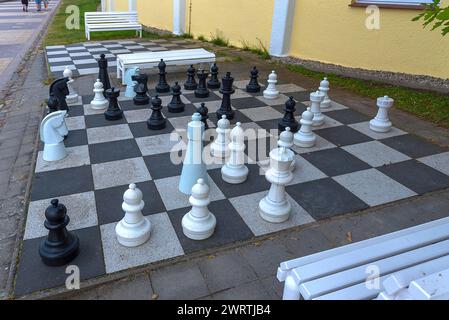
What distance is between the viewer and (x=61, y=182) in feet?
8.73

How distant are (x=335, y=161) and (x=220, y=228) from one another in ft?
4.33

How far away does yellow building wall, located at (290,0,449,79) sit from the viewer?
16.4ft

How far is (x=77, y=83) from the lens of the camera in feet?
16.3

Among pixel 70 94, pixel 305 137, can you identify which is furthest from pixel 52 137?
pixel 305 137

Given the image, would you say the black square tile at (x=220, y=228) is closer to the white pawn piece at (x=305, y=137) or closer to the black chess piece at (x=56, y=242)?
the black chess piece at (x=56, y=242)

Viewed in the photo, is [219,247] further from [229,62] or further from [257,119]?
[229,62]

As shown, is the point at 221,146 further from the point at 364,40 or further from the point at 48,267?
the point at 364,40

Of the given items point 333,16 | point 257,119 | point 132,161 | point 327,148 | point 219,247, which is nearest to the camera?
point 219,247

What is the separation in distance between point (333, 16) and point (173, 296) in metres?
5.51

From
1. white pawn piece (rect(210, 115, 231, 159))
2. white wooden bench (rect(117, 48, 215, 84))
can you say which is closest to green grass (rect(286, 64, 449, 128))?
white wooden bench (rect(117, 48, 215, 84))

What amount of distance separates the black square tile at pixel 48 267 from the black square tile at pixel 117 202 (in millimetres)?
197

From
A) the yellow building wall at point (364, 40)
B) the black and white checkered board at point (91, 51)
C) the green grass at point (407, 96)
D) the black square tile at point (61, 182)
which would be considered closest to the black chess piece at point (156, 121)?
the black square tile at point (61, 182)
